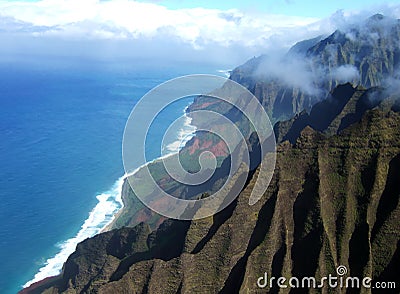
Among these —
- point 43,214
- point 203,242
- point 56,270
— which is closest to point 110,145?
point 43,214

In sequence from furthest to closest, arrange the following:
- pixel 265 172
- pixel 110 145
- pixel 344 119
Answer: pixel 110 145
pixel 344 119
pixel 265 172

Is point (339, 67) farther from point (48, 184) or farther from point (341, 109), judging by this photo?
point (48, 184)

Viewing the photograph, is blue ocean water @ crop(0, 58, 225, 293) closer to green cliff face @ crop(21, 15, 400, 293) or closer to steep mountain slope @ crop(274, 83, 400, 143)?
green cliff face @ crop(21, 15, 400, 293)

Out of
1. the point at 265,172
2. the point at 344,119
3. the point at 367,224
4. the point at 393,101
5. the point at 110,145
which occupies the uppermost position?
the point at 110,145

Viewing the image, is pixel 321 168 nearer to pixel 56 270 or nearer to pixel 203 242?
pixel 203 242
